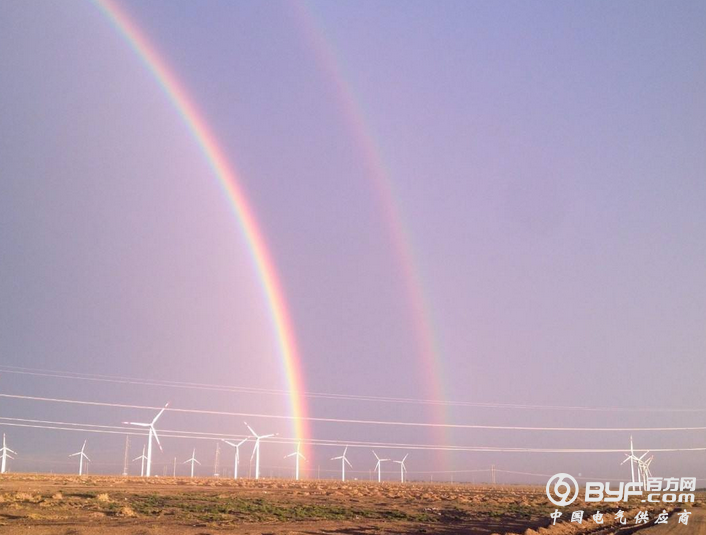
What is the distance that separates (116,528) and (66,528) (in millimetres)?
2914

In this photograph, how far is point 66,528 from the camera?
40000 mm

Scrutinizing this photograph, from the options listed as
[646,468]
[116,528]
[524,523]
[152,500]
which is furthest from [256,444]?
[116,528]

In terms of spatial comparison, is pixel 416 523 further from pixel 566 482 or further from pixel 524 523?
Result: pixel 566 482

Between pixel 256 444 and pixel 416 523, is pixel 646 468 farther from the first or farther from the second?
pixel 416 523

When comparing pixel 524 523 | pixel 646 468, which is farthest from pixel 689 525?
pixel 646 468

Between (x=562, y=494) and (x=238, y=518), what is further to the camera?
(x=562, y=494)

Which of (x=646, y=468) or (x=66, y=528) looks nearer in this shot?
(x=66, y=528)

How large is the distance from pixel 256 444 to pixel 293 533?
157385mm

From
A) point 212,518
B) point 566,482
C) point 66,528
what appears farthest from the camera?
point 566,482

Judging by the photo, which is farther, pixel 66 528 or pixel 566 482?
pixel 566 482

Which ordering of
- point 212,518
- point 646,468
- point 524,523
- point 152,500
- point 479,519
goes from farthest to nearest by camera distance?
point 646,468, point 152,500, point 479,519, point 524,523, point 212,518

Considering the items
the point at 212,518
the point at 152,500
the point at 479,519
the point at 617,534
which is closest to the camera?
the point at 617,534

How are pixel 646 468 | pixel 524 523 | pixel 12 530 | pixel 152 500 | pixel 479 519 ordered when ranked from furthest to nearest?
pixel 646 468, pixel 152 500, pixel 479 519, pixel 524 523, pixel 12 530

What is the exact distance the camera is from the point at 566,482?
342 ft
